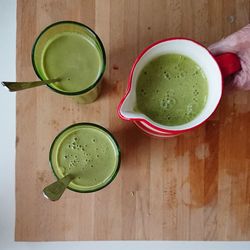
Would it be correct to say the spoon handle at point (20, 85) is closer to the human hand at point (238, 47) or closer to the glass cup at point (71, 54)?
the glass cup at point (71, 54)

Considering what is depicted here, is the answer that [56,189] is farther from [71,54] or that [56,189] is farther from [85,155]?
[71,54]

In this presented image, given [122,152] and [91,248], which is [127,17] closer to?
[122,152]

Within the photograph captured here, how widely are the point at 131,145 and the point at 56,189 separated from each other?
0.17 meters

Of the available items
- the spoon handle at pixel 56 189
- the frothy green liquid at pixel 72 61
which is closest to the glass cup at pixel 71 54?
the frothy green liquid at pixel 72 61

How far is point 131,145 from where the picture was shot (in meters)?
0.78

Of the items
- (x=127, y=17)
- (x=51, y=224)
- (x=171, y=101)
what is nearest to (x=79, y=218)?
(x=51, y=224)

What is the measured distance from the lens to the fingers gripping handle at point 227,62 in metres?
0.66

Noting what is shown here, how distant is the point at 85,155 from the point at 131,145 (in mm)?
89

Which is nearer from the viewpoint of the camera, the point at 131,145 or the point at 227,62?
the point at 227,62

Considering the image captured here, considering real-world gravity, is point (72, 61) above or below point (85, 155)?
above

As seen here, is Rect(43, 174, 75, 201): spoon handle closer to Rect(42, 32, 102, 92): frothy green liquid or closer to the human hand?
Rect(42, 32, 102, 92): frothy green liquid

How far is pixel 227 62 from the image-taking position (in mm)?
665

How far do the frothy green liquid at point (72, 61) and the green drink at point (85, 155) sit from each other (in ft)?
0.25

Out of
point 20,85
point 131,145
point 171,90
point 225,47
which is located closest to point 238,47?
point 225,47
